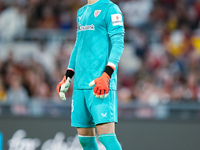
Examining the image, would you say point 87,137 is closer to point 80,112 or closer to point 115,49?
point 80,112

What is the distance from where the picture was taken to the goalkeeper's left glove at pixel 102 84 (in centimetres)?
376

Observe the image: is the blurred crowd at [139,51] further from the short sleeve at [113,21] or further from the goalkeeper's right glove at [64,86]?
the short sleeve at [113,21]

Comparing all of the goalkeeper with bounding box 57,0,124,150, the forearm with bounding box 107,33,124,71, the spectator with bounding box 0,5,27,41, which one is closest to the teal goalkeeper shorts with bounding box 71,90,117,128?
the goalkeeper with bounding box 57,0,124,150

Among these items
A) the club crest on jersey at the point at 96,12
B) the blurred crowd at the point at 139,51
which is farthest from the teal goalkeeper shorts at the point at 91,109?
the blurred crowd at the point at 139,51

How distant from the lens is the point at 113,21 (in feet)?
13.0

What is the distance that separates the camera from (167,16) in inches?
427

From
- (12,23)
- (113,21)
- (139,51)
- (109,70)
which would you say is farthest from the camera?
(12,23)

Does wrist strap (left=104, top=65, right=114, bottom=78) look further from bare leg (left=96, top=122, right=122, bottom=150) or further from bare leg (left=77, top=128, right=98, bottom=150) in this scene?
bare leg (left=77, top=128, right=98, bottom=150)

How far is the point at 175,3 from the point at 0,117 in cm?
621

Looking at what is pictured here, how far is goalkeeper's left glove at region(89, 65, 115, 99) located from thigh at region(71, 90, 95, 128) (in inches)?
12.4

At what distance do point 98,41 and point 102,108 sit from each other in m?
0.62

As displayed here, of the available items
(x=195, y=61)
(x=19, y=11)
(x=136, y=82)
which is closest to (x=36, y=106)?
(x=136, y=82)

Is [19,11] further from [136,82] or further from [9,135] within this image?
[9,135]

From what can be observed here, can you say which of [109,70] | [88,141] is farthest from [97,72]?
[88,141]
